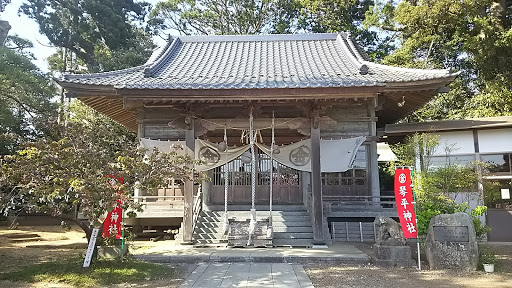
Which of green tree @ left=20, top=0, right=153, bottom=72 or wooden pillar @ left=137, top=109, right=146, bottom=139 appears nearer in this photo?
wooden pillar @ left=137, top=109, right=146, bottom=139

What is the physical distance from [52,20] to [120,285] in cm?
2883

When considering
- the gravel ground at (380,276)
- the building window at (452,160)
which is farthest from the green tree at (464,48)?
the gravel ground at (380,276)

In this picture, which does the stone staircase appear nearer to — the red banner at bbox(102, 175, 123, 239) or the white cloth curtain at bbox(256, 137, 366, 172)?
the white cloth curtain at bbox(256, 137, 366, 172)

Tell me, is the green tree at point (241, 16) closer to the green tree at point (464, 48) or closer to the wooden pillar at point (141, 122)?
the green tree at point (464, 48)

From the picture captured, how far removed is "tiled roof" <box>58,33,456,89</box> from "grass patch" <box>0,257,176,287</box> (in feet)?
13.8

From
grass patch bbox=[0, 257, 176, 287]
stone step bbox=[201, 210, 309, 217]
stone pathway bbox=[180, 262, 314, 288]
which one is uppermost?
stone step bbox=[201, 210, 309, 217]

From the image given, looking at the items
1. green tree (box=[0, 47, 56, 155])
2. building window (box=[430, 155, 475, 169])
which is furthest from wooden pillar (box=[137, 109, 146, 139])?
building window (box=[430, 155, 475, 169])

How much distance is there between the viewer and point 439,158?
12.1m

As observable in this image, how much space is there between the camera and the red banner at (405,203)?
25.2 ft

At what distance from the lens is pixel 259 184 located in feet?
40.7

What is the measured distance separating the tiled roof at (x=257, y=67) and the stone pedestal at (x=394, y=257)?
12.6 feet

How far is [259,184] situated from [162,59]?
18.1 ft

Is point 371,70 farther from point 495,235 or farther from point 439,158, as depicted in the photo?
point 495,235

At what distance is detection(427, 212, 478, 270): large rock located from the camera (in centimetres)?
741
